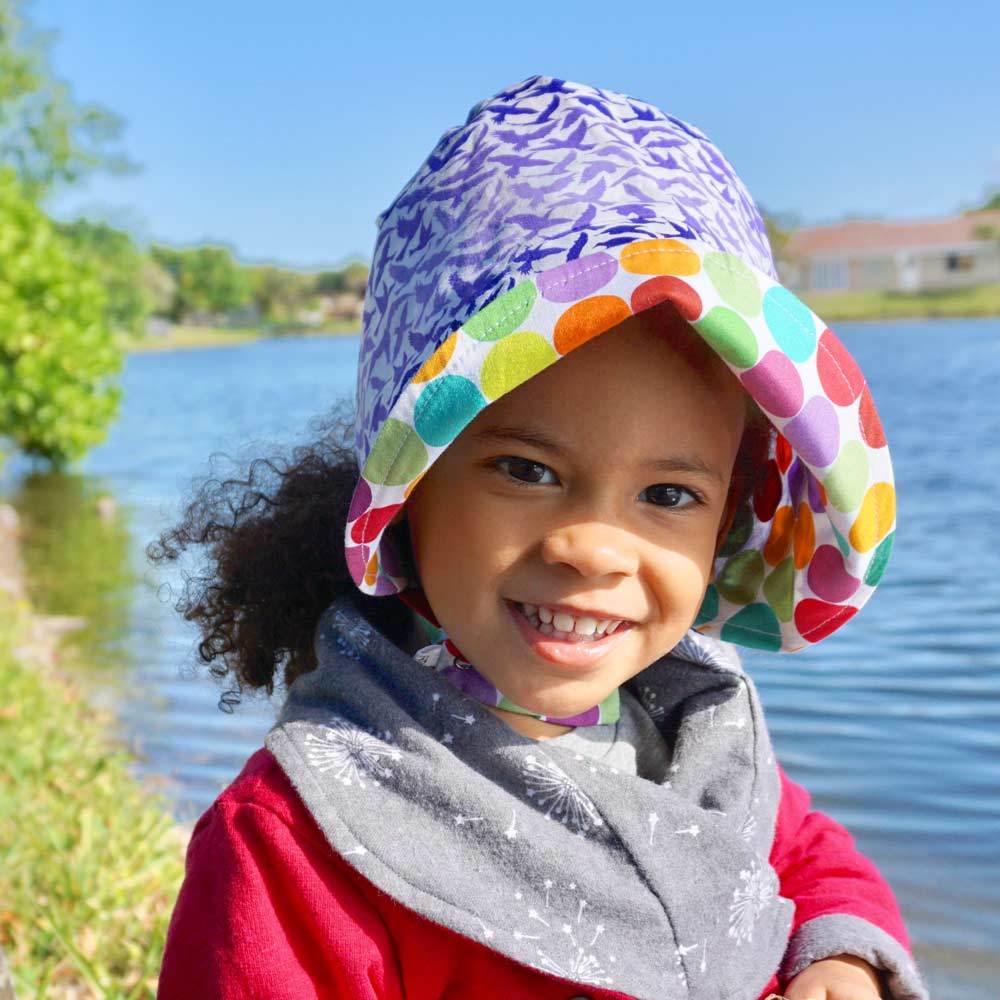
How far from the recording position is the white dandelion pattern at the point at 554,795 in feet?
5.24

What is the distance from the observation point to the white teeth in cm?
156

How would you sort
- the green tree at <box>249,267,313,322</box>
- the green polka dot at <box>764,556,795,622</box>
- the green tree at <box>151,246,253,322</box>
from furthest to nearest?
the green tree at <box>151,246,253,322</box> < the green tree at <box>249,267,313,322</box> < the green polka dot at <box>764,556,795,622</box>

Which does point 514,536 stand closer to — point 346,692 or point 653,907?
point 346,692

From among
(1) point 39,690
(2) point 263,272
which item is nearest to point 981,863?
(1) point 39,690

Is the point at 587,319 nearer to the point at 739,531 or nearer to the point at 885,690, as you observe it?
the point at 739,531

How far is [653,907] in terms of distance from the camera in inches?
61.7

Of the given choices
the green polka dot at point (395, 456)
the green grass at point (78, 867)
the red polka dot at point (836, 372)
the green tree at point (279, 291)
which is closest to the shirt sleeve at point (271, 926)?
the green polka dot at point (395, 456)

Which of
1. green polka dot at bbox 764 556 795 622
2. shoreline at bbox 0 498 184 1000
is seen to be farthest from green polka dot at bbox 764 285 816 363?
shoreline at bbox 0 498 184 1000

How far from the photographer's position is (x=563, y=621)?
1561 mm

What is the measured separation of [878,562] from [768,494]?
0.23 meters

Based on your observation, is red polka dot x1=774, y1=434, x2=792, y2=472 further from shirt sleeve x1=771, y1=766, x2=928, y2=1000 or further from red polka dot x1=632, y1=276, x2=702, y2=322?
shirt sleeve x1=771, y1=766, x2=928, y2=1000

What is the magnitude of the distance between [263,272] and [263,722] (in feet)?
274

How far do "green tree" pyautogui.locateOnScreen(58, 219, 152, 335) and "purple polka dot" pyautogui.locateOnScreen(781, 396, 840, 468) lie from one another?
32.7m

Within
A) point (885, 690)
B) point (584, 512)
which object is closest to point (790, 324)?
point (584, 512)
